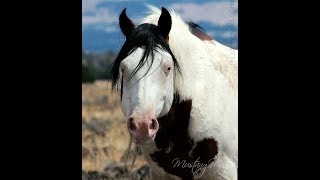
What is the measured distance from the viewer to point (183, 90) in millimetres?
3305

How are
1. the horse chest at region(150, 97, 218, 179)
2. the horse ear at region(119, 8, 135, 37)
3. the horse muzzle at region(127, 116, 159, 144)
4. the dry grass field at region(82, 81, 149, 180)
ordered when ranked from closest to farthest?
1. the horse muzzle at region(127, 116, 159, 144)
2. the horse ear at region(119, 8, 135, 37)
3. the horse chest at region(150, 97, 218, 179)
4. the dry grass field at region(82, 81, 149, 180)

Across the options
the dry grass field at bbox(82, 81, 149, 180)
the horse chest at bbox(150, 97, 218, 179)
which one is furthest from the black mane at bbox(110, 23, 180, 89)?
the horse chest at bbox(150, 97, 218, 179)

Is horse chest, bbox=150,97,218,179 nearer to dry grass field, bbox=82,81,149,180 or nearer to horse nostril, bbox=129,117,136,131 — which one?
dry grass field, bbox=82,81,149,180

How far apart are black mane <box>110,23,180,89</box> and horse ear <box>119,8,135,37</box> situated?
0.07 metres

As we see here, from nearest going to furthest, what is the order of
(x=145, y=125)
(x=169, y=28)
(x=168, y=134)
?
1. (x=145, y=125)
2. (x=169, y=28)
3. (x=168, y=134)

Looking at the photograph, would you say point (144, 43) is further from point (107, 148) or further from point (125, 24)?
point (107, 148)

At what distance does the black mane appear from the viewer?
10.0 feet

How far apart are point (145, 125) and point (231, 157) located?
80 centimetres

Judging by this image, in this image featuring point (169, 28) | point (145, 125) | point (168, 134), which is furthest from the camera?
point (168, 134)

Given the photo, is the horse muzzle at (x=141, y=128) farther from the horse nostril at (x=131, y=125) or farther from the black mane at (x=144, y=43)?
the black mane at (x=144, y=43)

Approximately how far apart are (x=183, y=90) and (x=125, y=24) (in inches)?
18.9
